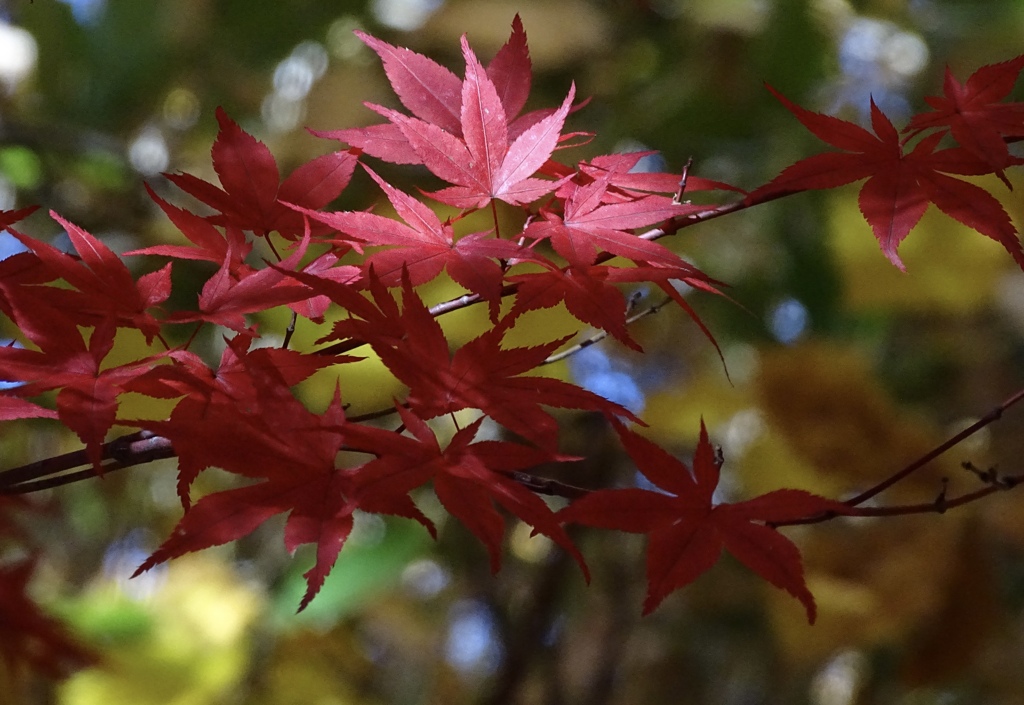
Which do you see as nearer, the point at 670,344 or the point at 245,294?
the point at 245,294

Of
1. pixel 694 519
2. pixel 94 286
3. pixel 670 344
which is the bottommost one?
pixel 670 344

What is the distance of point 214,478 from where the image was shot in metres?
1.58

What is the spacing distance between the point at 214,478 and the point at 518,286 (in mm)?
1307

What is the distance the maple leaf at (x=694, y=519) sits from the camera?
0.35 meters

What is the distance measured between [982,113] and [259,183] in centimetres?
32

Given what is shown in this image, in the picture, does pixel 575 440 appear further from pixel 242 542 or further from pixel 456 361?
pixel 456 361

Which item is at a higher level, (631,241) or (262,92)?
(631,241)

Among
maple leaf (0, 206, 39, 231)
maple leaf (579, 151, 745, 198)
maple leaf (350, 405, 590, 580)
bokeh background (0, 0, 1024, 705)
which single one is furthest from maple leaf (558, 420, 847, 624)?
bokeh background (0, 0, 1024, 705)

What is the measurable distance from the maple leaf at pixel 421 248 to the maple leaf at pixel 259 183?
0.14 ft

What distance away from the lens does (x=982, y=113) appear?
41cm

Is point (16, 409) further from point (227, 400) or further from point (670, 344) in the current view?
point (670, 344)

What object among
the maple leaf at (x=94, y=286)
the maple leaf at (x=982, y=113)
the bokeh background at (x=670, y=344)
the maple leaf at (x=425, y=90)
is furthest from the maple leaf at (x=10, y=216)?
the bokeh background at (x=670, y=344)

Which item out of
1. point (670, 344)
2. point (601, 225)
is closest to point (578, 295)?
point (601, 225)

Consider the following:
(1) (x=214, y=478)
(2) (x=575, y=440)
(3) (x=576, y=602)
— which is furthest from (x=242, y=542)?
(2) (x=575, y=440)
